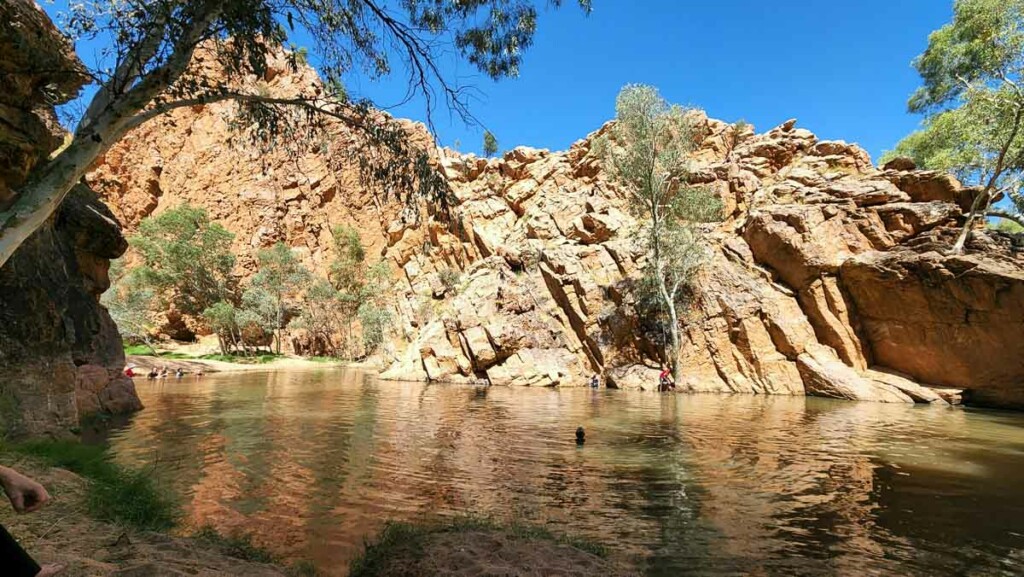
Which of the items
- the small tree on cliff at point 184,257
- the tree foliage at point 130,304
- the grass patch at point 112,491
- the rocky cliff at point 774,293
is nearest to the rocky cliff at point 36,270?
the grass patch at point 112,491

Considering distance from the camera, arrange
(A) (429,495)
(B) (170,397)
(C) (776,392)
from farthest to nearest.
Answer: (C) (776,392) < (B) (170,397) < (A) (429,495)

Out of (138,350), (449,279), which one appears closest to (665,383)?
(449,279)

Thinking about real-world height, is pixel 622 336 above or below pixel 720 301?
below

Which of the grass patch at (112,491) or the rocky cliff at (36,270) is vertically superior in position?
the rocky cliff at (36,270)

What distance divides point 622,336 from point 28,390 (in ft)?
125

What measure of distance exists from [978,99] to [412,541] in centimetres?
3906

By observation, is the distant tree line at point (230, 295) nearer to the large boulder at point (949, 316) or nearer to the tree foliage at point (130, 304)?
the tree foliage at point (130, 304)

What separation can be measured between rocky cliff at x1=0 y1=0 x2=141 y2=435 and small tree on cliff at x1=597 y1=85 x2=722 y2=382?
35.7 metres

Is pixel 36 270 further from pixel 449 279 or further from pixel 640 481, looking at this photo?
pixel 449 279

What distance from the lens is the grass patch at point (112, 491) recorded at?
20.5 feet

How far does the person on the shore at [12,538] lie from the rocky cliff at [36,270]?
13.7 ft

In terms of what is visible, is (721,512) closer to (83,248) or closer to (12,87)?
(12,87)

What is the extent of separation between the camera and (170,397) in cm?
2491

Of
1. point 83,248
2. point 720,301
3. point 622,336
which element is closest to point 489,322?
point 622,336
